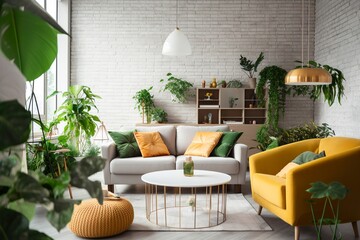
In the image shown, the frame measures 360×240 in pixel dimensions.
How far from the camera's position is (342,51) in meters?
6.18

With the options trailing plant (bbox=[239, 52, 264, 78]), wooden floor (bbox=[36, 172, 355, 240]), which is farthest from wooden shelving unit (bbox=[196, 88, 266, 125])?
wooden floor (bbox=[36, 172, 355, 240])

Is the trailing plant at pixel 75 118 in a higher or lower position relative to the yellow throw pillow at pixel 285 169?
higher

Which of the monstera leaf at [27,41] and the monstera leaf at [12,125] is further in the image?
the monstera leaf at [27,41]

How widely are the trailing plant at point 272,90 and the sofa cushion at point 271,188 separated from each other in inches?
133

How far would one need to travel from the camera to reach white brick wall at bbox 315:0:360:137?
5.70 metres

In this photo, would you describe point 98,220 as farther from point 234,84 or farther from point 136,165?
point 234,84

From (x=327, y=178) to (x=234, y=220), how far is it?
43.9 inches

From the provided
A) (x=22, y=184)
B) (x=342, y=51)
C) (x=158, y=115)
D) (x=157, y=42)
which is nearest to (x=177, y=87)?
(x=158, y=115)

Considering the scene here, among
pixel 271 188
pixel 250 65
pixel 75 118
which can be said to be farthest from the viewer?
pixel 250 65

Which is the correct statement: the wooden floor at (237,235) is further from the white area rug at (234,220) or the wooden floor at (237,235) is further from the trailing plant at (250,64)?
the trailing plant at (250,64)

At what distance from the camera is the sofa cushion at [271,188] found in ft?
10.5

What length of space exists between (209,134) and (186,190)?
86 cm

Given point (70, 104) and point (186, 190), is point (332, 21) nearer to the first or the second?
point (186, 190)

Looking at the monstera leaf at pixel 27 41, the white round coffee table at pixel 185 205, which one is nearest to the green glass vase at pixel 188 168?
the white round coffee table at pixel 185 205
